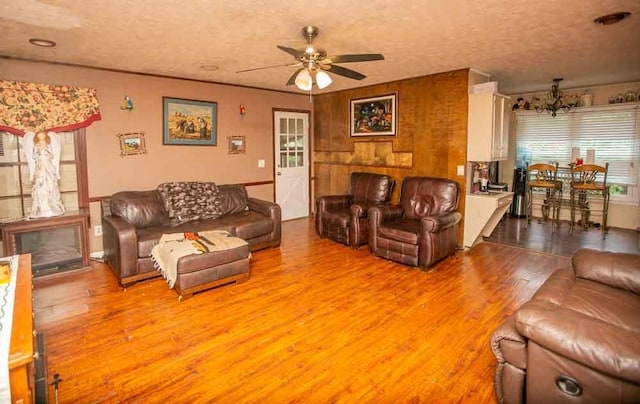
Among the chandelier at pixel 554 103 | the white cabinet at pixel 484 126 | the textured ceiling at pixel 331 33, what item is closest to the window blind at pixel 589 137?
the chandelier at pixel 554 103

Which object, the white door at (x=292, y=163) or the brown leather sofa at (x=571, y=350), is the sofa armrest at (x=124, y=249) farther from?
the brown leather sofa at (x=571, y=350)

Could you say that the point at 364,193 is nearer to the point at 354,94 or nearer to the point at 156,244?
the point at 354,94

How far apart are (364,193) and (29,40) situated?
4.24 meters

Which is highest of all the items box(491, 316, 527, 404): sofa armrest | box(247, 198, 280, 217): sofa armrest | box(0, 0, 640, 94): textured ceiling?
box(0, 0, 640, 94): textured ceiling

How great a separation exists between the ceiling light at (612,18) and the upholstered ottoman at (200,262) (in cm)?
360

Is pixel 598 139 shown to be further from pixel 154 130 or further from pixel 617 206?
pixel 154 130

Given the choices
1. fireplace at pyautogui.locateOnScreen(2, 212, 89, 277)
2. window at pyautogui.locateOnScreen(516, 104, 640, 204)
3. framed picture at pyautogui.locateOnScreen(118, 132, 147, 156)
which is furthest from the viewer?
window at pyautogui.locateOnScreen(516, 104, 640, 204)

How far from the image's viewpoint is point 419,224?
4434mm

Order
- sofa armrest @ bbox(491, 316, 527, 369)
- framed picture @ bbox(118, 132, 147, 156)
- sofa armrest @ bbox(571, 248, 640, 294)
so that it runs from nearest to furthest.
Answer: sofa armrest @ bbox(491, 316, 527, 369), sofa armrest @ bbox(571, 248, 640, 294), framed picture @ bbox(118, 132, 147, 156)

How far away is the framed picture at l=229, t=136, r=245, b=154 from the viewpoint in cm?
575

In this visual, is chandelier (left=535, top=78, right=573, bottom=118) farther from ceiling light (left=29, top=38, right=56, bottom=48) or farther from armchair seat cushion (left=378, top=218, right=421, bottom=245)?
ceiling light (left=29, top=38, right=56, bottom=48)

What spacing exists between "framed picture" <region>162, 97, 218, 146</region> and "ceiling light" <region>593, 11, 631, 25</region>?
4.61m

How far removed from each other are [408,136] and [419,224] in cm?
155

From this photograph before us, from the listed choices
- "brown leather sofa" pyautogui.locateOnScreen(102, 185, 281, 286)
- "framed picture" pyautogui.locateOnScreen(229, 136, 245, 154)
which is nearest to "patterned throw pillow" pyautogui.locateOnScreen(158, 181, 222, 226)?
"brown leather sofa" pyautogui.locateOnScreen(102, 185, 281, 286)
